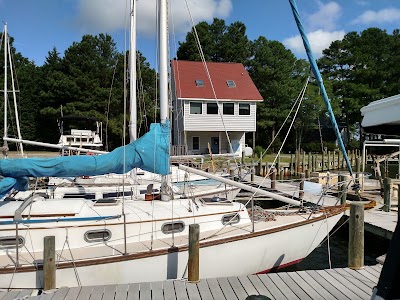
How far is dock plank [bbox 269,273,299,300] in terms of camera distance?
559 cm

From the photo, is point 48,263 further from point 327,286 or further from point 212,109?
point 212,109

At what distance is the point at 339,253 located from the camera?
10766 millimetres

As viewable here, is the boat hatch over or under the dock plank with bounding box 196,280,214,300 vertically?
over

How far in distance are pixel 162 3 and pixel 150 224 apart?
16.8 feet

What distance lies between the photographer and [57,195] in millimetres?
10625

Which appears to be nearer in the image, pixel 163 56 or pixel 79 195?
pixel 163 56

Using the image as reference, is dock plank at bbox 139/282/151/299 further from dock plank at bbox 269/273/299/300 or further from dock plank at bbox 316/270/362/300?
dock plank at bbox 316/270/362/300

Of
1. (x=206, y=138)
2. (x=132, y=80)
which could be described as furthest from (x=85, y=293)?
(x=206, y=138)

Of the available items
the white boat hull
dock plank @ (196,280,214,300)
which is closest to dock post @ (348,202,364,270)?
the white boat hull

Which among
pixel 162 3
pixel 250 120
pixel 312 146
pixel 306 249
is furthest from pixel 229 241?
pixel 312 146

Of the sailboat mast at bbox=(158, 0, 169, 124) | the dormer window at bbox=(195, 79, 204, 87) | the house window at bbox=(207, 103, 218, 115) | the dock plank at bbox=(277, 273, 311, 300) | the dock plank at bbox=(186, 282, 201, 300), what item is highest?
the dormer window at bbox=(195, 79, 204, 87)

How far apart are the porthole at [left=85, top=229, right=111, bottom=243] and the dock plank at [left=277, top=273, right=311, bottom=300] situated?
369 centimetres

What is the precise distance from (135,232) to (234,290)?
2.63m

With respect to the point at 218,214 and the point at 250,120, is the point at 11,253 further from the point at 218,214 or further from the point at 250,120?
the point at 250,120
